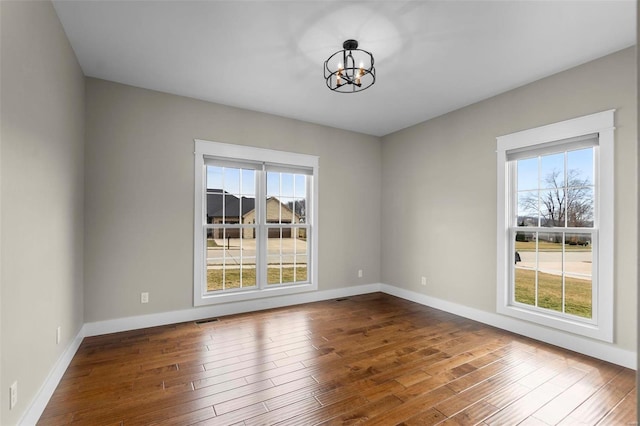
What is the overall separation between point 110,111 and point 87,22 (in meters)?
1.18

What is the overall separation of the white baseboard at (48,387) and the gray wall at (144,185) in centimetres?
64

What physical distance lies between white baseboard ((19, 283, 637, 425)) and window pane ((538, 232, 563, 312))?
1.07ft

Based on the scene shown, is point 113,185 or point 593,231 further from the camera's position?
point 113,185

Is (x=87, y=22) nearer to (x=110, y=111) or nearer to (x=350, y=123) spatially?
(x=110, y=111)

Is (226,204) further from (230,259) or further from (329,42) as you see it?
(329,42)

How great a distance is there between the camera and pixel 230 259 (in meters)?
4.25

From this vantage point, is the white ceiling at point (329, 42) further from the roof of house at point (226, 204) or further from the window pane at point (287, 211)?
the window pane at point (287, 211)

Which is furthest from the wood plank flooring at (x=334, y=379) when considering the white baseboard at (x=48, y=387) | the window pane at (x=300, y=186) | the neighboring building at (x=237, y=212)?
the window pane at (x=300, y=186)

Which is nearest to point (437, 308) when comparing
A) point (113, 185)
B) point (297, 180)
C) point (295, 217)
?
point (295, 217)

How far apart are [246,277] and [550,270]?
12.2 feet

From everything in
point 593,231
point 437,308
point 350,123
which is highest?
point 350,123

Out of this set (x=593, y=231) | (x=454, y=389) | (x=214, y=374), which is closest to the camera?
(x=454, y=389)

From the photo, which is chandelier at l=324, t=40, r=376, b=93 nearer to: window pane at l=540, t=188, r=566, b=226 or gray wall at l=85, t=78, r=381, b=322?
gray wall at l=85, t=78, r=381, b=322

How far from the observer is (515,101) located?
141 inches
